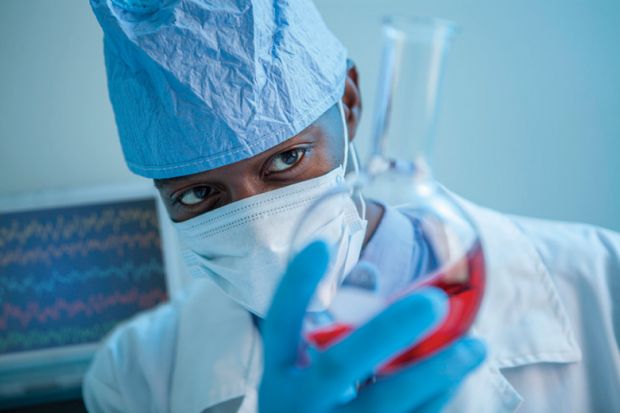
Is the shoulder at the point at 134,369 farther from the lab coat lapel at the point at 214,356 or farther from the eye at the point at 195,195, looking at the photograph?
the eye at the point at 195,195

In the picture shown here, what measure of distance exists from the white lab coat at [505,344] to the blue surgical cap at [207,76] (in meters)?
0.49

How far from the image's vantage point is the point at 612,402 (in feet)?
2.82

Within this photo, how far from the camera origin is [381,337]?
1.37 ft

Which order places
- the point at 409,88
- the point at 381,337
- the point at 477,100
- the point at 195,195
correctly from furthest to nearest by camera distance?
the point at 477,100 < the point at 195,195 < the point at 409,88 < the point at 381,337

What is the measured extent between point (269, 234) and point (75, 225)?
94cm

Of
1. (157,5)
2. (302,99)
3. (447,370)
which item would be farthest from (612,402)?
(157,5)

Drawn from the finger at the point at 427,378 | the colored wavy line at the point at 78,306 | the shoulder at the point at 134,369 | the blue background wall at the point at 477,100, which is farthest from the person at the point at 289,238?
the colored wavy line at the point at 78,306

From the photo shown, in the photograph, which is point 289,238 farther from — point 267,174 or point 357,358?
point 357,358

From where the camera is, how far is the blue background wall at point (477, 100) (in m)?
1.18

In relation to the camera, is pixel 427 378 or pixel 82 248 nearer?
pixel 427 378

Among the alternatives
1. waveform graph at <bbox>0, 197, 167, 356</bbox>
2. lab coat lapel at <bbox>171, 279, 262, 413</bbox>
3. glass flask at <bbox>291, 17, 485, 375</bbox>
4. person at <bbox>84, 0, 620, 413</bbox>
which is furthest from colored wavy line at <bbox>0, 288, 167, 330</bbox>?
glass flask at <bbox>291, 17, 485, 375</bbox>

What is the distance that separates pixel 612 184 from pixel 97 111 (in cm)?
160

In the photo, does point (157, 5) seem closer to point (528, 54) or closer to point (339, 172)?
point (339, 172)

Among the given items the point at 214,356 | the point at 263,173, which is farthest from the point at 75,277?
the point at 263,173
